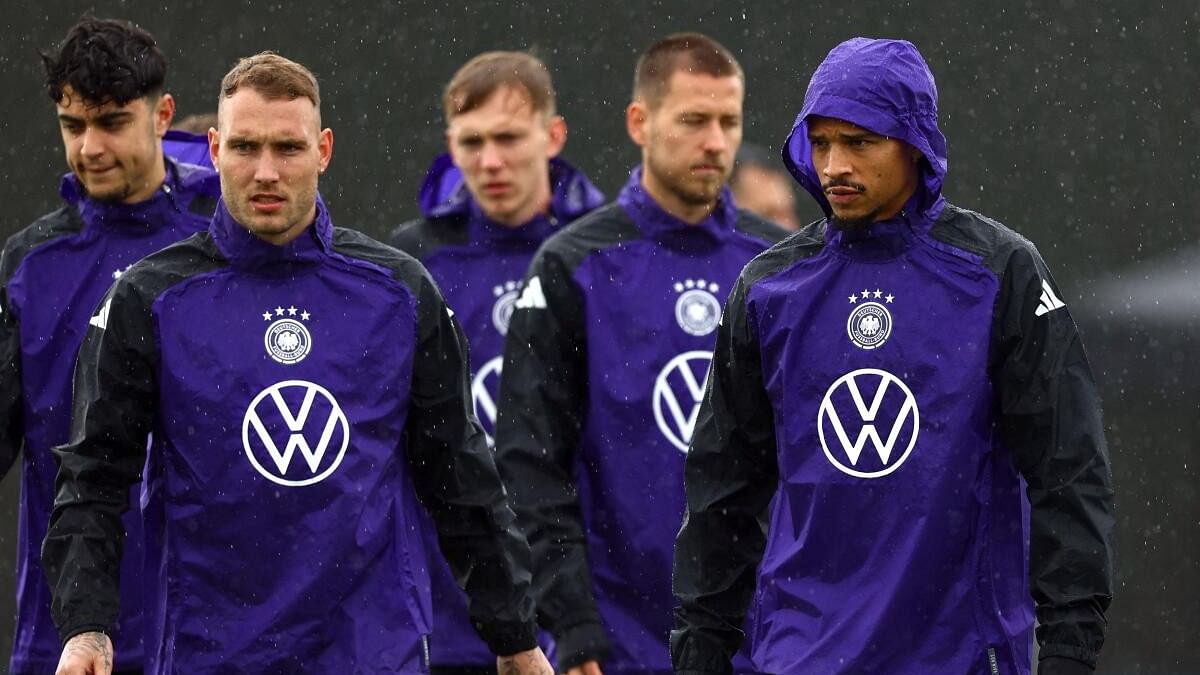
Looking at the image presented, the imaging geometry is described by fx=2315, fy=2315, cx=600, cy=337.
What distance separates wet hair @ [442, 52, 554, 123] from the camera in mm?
7941

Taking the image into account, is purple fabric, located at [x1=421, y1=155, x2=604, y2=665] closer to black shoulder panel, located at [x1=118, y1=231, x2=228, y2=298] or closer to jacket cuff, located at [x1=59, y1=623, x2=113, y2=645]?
black shoulder panel, located at [x1=118, y1=231, x2=228, y2=298]

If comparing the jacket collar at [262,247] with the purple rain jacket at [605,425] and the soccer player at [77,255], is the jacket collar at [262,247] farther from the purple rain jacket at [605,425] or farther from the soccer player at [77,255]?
the purple rain jacket at [605,425]

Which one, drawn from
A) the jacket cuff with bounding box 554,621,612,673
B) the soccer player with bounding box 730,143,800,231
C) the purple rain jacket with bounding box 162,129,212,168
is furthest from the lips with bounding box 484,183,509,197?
the jacket cuff with bounding box 554,621,612,673

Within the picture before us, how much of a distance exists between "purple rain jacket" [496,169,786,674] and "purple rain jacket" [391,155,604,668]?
2.86 ft

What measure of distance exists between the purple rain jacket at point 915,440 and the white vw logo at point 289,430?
35.2 inches

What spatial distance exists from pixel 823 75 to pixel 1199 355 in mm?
5194

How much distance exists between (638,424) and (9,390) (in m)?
1.75

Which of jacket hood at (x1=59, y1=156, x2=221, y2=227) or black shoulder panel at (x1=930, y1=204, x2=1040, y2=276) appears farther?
jacket hood at (x1=59, y1=156, x2=221, y2=227)

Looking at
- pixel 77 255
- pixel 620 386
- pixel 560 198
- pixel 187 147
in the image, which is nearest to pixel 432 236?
pixel 560 198

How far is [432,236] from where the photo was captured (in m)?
7.90

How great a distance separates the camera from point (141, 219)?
652 centimetres

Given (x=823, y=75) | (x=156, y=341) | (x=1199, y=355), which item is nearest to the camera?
(x=823, y=75)

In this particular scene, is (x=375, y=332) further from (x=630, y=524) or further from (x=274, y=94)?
(x=630, y=524)

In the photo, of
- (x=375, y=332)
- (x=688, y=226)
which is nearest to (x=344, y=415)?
(x=375, y=332)
